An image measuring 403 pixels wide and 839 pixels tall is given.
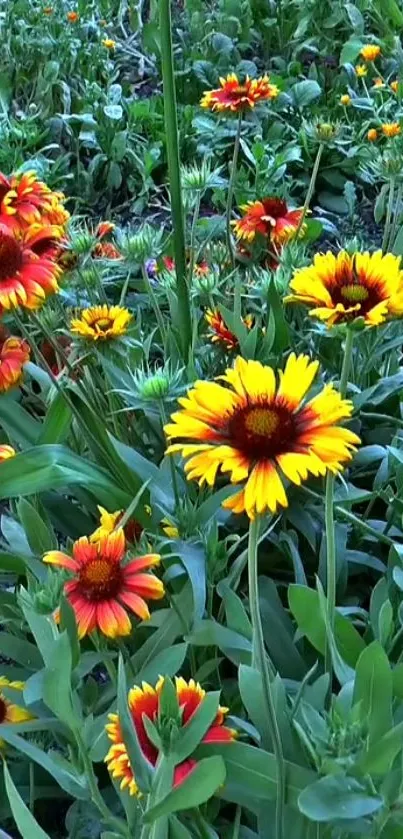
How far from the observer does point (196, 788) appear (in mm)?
631

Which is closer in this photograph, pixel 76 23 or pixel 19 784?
pixel 19 784

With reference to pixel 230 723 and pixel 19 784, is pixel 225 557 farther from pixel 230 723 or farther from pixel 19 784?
pixel 19 784

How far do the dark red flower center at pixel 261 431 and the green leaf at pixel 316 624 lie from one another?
0.57 ft

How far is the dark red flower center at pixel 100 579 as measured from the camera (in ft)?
2.60

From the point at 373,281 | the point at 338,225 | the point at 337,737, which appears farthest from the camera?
the point at 338,225

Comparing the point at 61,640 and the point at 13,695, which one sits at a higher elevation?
the point at 61,640

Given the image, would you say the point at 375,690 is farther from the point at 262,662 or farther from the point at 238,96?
the point at 238,96

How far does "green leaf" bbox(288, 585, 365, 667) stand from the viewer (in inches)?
31.6

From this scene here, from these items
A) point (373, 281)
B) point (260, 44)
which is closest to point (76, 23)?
point (260, 44)

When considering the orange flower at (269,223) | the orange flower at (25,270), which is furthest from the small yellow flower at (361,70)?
the orange flower at (25,270)

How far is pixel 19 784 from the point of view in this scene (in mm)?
977

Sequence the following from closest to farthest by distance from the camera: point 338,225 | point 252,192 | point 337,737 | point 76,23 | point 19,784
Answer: point 337,737 → point 19,784 → point 252,192 → point 338,225 → point 76,23

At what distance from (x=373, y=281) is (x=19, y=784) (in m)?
0.57

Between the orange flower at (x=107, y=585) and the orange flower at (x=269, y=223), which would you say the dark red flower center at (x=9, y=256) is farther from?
the orange flower at (x=269, y=223)
